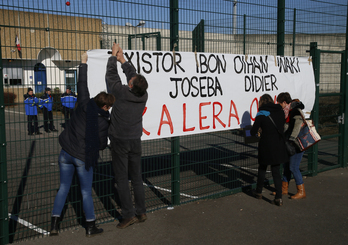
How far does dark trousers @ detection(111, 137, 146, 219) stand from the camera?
4414 millimetres

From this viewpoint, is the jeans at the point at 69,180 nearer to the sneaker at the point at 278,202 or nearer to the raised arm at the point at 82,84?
the raised arm at the point at 82,84

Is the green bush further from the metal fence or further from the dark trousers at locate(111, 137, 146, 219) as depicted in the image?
the dark trousers at locate(111, 137, 146, 219)

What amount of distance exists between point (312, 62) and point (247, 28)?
5.95ft

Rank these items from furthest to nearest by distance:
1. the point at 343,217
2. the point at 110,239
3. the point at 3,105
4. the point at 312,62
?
the point at 312,62 → the point at 343,217 → the point at 110,239 → the point at 3,105

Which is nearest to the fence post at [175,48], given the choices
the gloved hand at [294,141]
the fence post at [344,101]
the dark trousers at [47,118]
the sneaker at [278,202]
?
the sneaker at [278,202]

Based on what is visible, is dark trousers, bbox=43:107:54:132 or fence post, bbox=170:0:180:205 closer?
dark trousers, bbox=43:107:54:132

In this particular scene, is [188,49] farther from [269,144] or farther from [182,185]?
[182,185]

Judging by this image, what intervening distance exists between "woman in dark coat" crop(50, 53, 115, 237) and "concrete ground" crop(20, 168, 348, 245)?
0.54 meters

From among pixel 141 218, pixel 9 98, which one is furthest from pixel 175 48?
pixel 141 218

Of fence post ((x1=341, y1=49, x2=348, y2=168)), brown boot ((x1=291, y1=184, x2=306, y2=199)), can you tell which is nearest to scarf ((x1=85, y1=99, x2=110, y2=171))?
brown boot ((x1=291, y1=184, x2=306, y2=199))

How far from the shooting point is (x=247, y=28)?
630cm

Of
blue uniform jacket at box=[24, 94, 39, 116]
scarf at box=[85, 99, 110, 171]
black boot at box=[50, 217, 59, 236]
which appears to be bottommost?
black boot at box=[50, 217, 59, 236]

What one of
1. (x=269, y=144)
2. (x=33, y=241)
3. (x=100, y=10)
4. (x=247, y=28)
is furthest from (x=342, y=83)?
(x=33, y=241)

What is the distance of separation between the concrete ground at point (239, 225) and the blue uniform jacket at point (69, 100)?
1.61 meters
